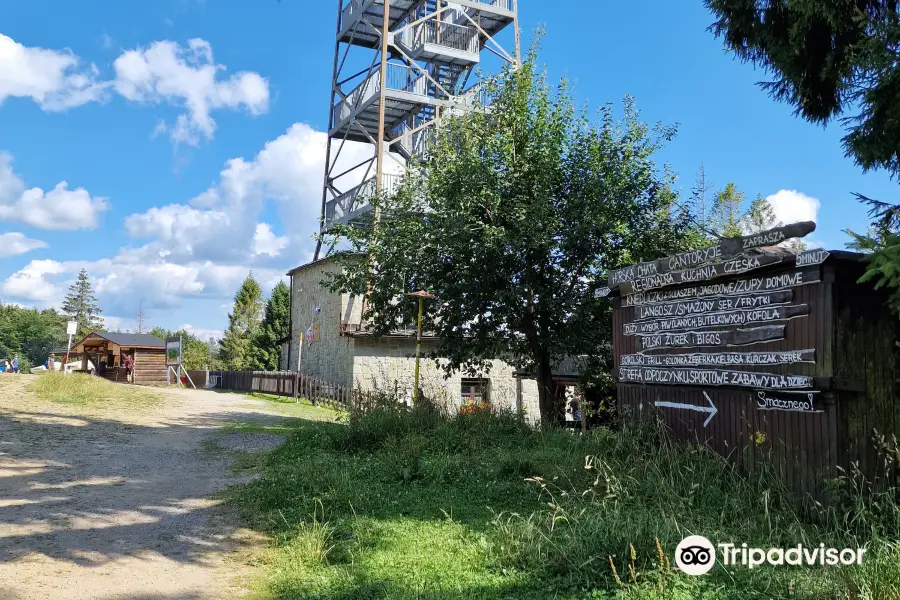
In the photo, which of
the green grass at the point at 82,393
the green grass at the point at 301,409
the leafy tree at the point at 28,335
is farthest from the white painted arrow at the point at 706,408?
the leafy tree at the point at 28,335

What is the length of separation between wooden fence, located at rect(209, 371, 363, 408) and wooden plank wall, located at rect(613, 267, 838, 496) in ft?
43.1

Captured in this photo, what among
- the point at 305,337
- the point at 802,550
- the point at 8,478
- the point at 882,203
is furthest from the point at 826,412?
the point at 305,337

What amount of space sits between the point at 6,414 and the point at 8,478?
24.9 feet

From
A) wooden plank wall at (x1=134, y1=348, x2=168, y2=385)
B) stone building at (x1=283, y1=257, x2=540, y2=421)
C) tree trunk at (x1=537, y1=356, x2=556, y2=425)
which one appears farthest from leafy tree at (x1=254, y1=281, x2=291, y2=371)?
tree trunk at (x1=537, y1=356, x2=556, y2=425)

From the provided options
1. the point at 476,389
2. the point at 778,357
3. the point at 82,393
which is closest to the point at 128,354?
the point at 82,393

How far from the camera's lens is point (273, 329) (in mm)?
54094

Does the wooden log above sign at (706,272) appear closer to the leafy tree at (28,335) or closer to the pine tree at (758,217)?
the pine tree at (758,217)

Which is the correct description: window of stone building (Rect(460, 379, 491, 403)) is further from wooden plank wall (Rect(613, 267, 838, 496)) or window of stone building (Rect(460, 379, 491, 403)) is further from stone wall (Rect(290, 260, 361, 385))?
wooden plank wall (Rect(613, 267, 838, 496))

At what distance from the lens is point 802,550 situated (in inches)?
193

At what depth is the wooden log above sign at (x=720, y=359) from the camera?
6133mm

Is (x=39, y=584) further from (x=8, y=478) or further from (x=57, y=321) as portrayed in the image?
(x=57, y=321)

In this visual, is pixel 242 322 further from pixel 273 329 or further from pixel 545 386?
pixel 545 386

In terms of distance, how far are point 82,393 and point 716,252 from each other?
1854 centimetres

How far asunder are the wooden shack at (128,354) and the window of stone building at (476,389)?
66.0ft
